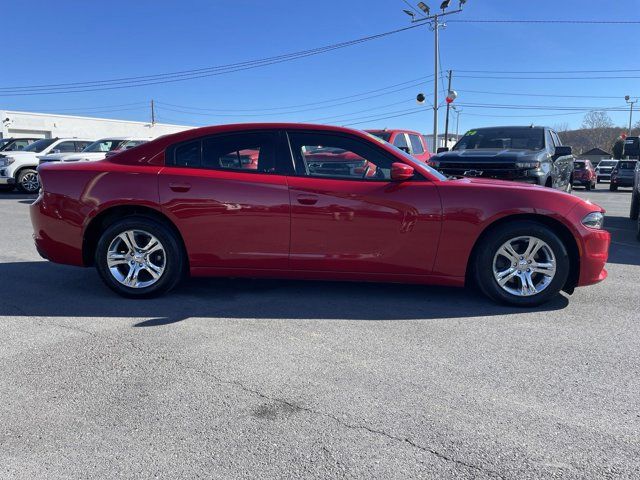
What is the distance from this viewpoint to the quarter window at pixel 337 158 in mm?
4602

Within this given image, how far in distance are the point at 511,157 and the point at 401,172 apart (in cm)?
498

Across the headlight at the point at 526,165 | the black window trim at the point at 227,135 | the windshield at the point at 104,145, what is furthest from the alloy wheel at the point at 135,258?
the windshield at the point at 104,145

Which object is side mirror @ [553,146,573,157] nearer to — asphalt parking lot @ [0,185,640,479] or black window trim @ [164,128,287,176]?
asphalt parking lot @ [0,185,640,479]

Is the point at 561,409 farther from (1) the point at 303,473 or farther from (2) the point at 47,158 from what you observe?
(2) the point at 47,158

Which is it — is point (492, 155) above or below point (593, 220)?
above

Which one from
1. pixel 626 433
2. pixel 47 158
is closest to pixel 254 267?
pixel 626 433

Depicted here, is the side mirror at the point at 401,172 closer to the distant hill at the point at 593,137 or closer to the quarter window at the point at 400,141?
the quarter window at the point at 400,141

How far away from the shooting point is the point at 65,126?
5131 cm

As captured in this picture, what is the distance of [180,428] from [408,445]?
1.15 meters

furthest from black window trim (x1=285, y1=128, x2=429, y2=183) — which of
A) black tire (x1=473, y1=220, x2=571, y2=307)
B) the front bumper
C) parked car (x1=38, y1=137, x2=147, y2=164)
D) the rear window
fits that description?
the rear window

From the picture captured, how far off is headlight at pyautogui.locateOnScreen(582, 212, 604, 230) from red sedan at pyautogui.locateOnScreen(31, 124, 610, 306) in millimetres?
14

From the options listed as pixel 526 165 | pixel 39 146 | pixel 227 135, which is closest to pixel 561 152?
pixel 526 165

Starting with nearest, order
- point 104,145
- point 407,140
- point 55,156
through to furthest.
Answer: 1. point 407,140
2. point 55,156
3. point 104,145

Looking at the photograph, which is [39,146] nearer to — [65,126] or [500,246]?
[500,246]
